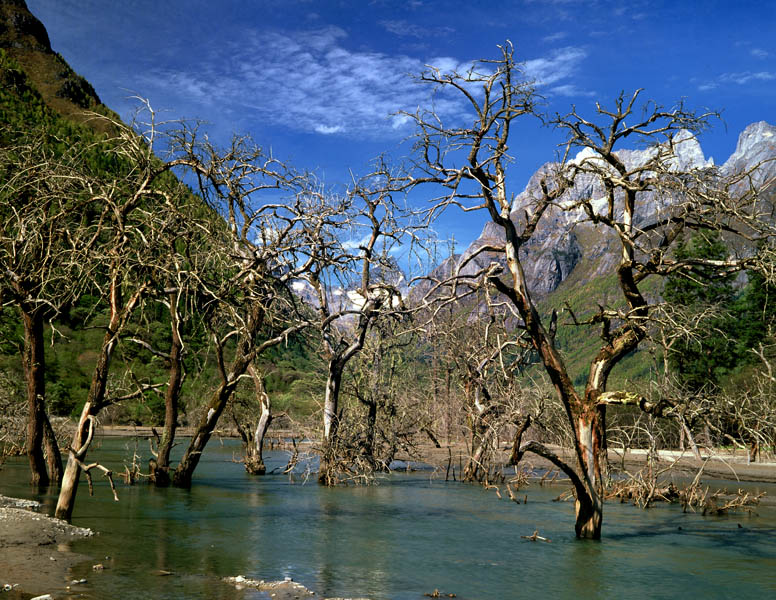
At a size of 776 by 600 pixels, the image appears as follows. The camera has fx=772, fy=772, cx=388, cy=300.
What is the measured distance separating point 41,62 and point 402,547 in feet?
554

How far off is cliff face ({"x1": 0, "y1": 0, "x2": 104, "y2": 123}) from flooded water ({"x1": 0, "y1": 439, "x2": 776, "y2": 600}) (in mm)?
134687

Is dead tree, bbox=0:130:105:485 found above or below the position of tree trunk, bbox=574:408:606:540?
above

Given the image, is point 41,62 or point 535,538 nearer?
point 535,538

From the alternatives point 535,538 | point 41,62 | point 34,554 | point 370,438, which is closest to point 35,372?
point 34,554

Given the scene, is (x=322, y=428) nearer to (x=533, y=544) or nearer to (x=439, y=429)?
(x=533, y=544)

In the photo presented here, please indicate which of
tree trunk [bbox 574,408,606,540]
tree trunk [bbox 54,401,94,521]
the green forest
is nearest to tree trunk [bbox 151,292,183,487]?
the green forest

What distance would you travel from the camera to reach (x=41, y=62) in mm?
158375

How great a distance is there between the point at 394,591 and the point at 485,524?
7728mm

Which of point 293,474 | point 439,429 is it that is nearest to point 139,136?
point 293,474

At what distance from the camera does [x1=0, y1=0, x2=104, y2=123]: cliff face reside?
146 meters

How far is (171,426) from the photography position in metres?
22.8

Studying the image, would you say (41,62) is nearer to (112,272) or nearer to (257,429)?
(257,429)

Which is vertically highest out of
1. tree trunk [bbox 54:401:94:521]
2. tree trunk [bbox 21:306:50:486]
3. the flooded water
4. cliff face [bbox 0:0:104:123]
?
cliff face [bbox 0:0:104:123]

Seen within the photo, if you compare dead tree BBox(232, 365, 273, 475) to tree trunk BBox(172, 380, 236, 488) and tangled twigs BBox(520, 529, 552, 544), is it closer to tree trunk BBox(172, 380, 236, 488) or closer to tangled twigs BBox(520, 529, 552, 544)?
tree trunk BBox(172, 380, 236, 488)
